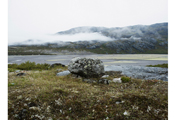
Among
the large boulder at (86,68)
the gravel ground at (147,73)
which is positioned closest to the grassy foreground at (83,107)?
the large boulder at (86,68)

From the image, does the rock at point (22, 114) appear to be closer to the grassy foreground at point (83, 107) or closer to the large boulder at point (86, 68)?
the grassy foreground at point (83, 107)

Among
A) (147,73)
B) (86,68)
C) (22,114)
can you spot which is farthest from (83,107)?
(147,73)

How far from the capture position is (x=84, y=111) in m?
5.79

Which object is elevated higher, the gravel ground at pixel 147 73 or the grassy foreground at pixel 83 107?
the grassy foreground at pixel 83 107

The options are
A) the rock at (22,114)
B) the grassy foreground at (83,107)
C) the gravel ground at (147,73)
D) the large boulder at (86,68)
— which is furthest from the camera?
the gravel ground at (147,73)

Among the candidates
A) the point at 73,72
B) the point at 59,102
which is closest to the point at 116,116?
the point at 59,102

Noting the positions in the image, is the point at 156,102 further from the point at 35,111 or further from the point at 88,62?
the point at 88,62

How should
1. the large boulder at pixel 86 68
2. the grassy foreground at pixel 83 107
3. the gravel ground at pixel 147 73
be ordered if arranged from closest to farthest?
the grassy foreground at pixel 83 107 < the large boulder at pixel 86 68 < the gravel ground at pixel 147 73

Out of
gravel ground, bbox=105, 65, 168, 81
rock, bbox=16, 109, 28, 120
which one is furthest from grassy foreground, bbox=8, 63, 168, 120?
gravel ground, bbox=105, 65, 168, 81

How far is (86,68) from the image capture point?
1441cm

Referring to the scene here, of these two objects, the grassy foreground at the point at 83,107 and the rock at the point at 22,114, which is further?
the grassy foreground at the point at 83,107

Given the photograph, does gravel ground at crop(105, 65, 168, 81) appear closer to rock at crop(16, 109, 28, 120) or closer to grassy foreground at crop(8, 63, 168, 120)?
grassy foreground at crop(8, 63, 168, 120)

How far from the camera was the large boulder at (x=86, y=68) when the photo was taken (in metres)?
14.4

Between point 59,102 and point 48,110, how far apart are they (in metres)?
0.86
